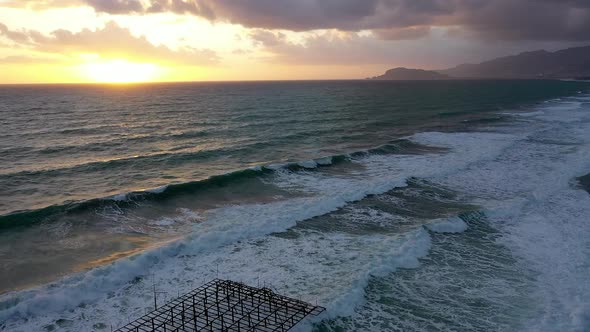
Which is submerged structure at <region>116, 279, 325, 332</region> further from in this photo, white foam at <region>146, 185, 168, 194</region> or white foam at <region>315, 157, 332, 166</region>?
white foam at <region>315, 157, 332, 166</region>

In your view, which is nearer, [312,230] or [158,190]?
[312,230]

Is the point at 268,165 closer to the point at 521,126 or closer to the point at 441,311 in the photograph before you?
the point at 441,311

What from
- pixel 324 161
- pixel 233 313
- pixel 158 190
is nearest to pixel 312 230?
pixel 233 313

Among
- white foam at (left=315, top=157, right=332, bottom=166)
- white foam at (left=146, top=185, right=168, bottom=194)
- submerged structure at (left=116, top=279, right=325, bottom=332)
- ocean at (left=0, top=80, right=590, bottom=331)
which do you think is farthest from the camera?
white foam at (left=315, top=157, right=332, bottom=166)

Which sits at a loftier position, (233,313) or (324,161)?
(324,161)

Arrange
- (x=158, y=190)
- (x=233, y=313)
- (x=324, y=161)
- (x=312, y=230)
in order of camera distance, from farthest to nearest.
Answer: (x=324, y=161) → (x=158, y=190) → (x=312, y=230) → (x=233, y=313)

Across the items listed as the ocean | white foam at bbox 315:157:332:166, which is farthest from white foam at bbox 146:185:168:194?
white foam at bbox 315:157:332:166

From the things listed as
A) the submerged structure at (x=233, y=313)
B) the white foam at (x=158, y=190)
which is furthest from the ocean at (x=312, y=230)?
the submerged structure at (x=233, y=313)

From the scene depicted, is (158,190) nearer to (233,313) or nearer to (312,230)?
(312,230)

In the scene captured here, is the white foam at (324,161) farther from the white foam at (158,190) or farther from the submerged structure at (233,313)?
the submerged structure at (233,313)
